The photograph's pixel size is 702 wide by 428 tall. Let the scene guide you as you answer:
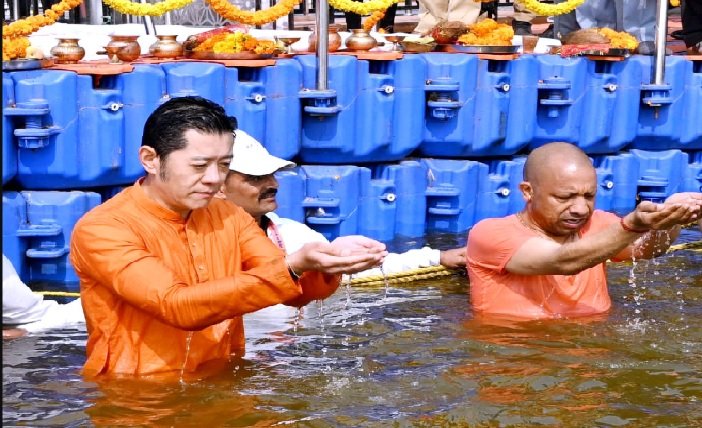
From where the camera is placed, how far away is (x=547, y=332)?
5.64 m

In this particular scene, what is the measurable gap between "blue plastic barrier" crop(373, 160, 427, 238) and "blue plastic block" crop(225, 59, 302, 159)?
0.88m

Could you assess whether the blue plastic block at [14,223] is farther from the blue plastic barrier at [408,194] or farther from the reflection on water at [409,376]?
the blue plastic barrier at [408,194]

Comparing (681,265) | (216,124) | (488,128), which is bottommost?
(681,265)

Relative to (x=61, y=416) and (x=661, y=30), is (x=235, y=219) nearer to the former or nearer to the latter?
(x=61, y=416)

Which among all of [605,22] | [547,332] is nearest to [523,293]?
[547,332]

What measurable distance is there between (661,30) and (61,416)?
21.2 ft

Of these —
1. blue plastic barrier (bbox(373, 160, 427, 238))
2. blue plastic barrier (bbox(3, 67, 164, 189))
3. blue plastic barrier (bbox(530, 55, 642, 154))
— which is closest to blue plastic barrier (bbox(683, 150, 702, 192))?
blue plastic barrier (bbox(530, 55, 642, 154))

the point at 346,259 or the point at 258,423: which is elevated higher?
the point at 346,259

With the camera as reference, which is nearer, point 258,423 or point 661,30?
point 258,423

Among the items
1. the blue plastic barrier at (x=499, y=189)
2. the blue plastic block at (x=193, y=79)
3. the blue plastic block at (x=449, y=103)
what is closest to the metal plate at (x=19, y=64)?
the blue plastic block at (x=193, y=79)

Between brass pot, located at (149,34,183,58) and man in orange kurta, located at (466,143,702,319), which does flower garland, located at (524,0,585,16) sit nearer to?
brass pot, located at (149,34,183,58)

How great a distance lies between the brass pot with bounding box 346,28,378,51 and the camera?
337 inches

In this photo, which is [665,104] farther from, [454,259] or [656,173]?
[454,259]

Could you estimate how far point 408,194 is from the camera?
8789 mm
